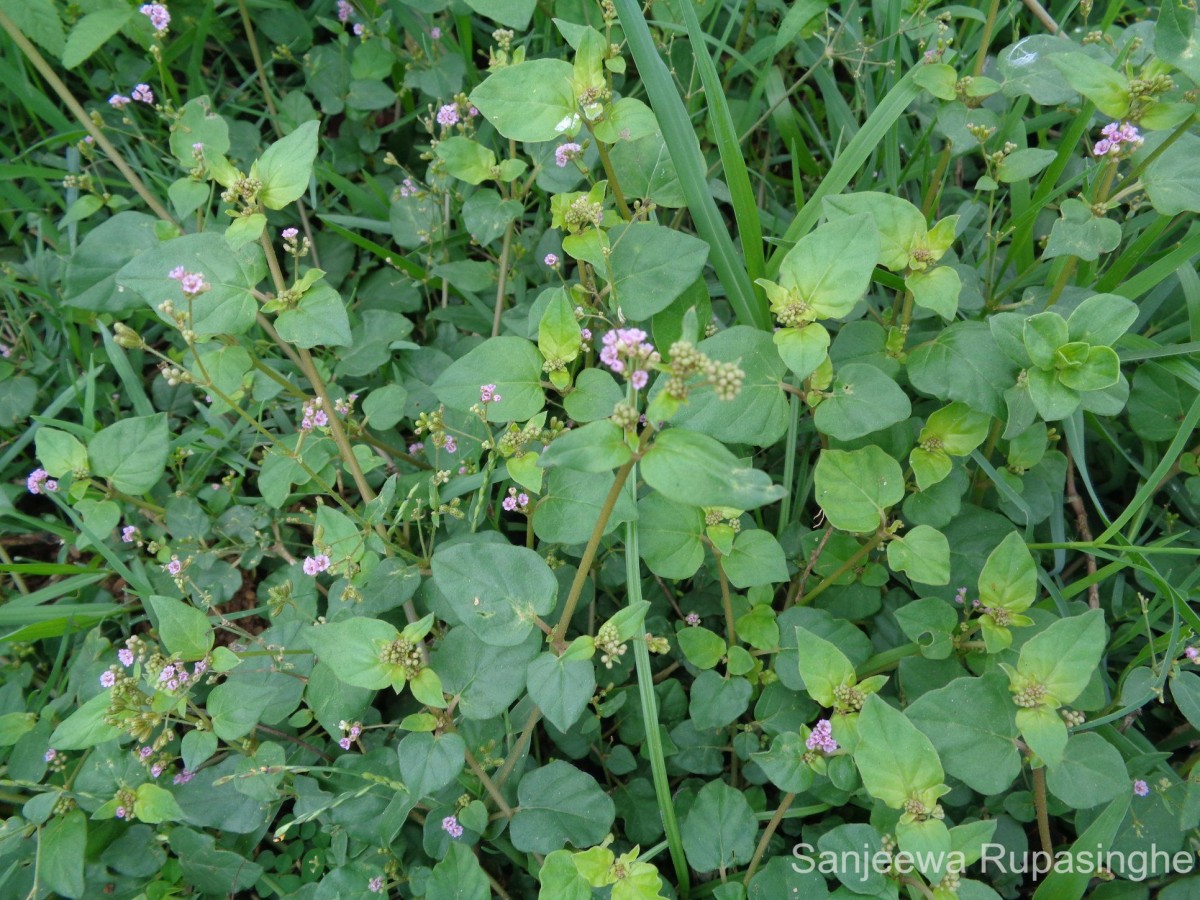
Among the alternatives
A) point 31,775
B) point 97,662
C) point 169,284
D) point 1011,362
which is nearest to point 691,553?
point 1011,362

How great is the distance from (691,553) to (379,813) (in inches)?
44.1

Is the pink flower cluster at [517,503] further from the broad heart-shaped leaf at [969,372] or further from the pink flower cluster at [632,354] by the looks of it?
the broad heart-shaped leaf at [969,372]

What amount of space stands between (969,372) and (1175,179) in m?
0.71

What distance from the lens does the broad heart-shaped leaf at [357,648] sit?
2100mm

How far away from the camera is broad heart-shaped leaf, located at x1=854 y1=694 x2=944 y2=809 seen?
6.69ft

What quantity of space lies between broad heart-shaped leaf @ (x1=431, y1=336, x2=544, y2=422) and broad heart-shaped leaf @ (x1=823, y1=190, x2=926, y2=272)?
0.93 meters

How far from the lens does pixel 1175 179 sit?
2.29m

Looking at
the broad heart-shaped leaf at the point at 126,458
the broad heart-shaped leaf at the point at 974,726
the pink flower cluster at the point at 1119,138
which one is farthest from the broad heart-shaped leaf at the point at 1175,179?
the broad heart-shaped leaf at the point at 126,458

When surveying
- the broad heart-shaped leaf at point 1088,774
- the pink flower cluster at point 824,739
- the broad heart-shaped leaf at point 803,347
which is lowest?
the broad heart-shaped leaf at point 1088,774

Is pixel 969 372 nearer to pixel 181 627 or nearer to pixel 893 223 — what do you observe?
pixel 893 223

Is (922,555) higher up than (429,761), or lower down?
higher up

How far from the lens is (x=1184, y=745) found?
2645mm

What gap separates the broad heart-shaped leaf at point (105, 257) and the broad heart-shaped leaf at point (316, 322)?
887 mm

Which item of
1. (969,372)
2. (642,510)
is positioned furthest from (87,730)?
(969,372)
